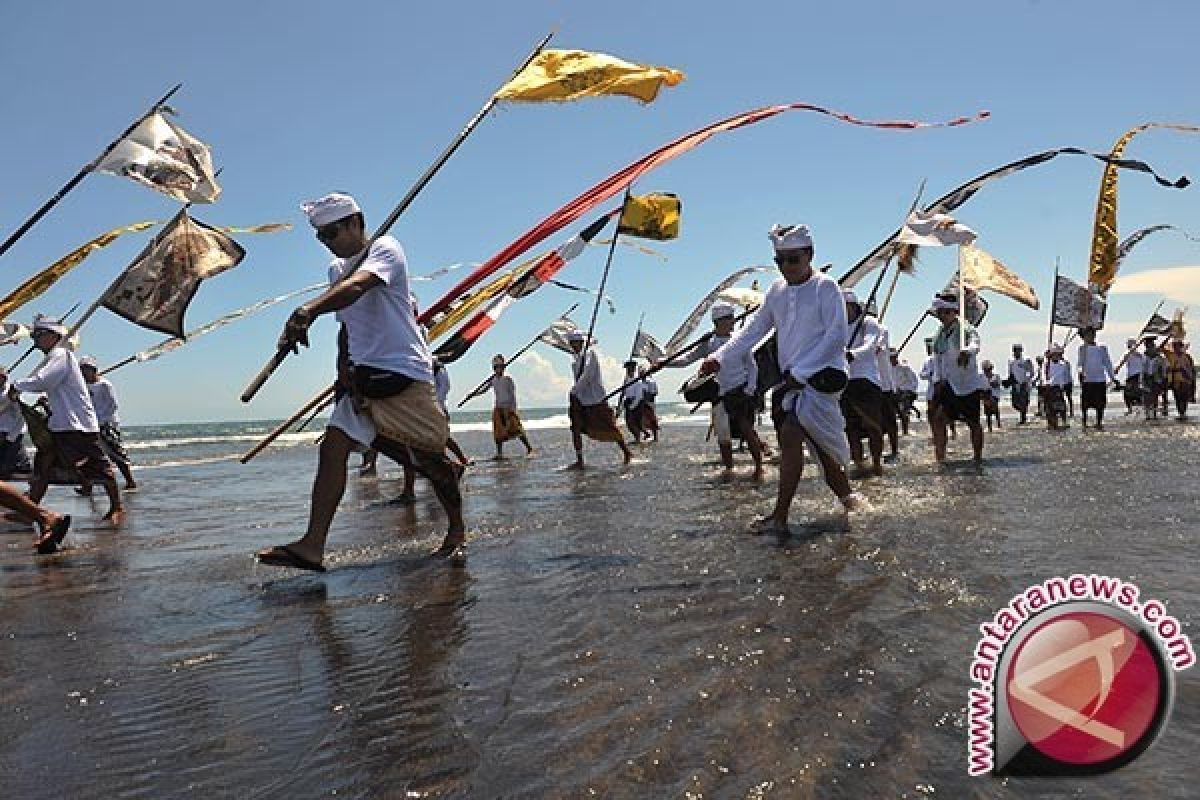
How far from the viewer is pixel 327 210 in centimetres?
452

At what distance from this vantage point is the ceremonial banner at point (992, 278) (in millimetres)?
8242

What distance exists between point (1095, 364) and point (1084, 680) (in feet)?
55.5

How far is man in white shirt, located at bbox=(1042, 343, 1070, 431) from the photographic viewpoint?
17578mm

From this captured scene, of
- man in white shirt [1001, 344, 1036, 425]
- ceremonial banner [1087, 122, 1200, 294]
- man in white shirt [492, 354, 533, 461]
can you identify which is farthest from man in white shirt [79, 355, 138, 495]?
man in white shirt [1001, 344, 1036, 425]

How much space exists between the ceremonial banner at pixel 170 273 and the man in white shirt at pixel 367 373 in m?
2.17

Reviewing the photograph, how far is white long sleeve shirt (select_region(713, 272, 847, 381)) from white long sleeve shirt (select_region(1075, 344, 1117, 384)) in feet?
43.5

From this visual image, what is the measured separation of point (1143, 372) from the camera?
2025cm

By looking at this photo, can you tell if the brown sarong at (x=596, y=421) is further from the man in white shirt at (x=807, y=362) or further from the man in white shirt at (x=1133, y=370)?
the man in white shirt at (x=1133, y=370)

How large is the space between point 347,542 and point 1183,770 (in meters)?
4.95

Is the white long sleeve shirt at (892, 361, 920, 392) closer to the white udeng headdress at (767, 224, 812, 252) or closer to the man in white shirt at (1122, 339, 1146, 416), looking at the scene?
the man in white shirt at (1122, 339, 1146, 416)

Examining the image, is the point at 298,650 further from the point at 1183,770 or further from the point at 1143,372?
the point at 1143,372

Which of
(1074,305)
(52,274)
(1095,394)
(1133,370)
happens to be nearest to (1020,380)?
(1133,370)

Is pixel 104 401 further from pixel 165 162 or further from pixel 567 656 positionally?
pixel 567 656

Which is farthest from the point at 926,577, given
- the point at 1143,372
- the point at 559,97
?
the point at 1143,372
